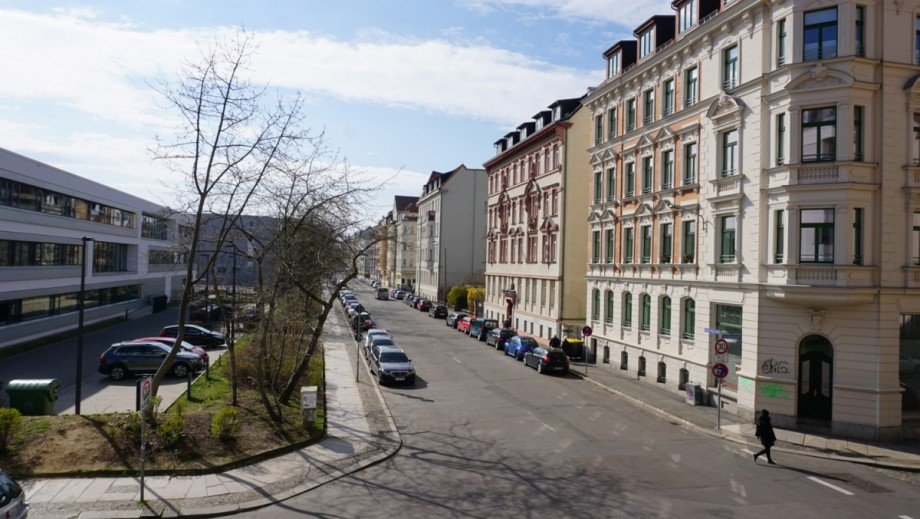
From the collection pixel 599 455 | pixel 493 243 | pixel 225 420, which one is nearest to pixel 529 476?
pixel 599 455

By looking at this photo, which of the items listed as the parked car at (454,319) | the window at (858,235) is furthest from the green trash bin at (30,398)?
the parked car at (454,319)

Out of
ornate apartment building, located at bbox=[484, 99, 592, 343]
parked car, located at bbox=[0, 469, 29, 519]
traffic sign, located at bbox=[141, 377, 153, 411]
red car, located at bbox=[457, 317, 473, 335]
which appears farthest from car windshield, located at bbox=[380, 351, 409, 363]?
red car, located at bbox=[457, 317, 473, 335]

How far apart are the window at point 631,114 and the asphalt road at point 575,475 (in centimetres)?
1453

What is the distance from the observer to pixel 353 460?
15344 millimetres

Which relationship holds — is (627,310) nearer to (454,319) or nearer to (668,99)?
(668,99)

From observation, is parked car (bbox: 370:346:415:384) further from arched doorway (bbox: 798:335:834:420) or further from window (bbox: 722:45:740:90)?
window (bbox: 722:45:740:90)

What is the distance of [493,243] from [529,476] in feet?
134

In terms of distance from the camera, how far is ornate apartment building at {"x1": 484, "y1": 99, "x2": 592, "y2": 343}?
39.5 metres

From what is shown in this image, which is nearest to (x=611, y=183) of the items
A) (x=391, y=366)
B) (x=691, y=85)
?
(x=691, y=85)

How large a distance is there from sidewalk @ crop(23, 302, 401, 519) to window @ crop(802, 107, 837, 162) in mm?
15904

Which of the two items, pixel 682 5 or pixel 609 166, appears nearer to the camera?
pixel 682 5

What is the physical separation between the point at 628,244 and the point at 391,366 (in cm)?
1356

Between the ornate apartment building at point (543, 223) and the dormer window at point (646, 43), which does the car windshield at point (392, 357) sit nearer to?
the ornate apartment building at point (543, 223)

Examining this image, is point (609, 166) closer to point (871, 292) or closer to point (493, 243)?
point (871, 292)
